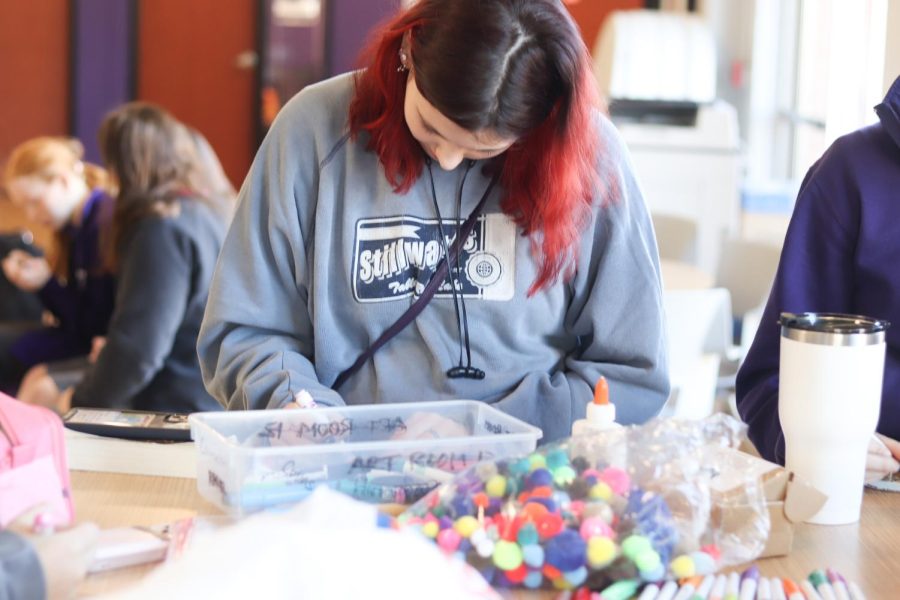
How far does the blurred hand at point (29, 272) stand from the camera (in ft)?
12.2

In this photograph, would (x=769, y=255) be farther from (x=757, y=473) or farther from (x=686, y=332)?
(x=757, y=473)

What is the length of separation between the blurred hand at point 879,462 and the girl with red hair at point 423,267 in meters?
0.30

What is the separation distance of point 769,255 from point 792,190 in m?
1.48

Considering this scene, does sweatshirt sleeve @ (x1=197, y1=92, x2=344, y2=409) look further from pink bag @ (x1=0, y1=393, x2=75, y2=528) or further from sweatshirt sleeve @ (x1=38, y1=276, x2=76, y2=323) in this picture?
sweatshirt sleeve @ (x1=38, y1=276, x2=76, y2=323)

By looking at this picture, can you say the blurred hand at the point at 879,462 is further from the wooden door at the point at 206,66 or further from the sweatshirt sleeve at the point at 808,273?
the wooden door at the point at 206,66

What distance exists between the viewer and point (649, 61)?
16.1 ft

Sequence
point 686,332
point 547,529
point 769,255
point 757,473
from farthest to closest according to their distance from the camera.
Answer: point 769,255 < point 686,332 < point 757,473 < point 547,529

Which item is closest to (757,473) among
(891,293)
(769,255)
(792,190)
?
(891,293)

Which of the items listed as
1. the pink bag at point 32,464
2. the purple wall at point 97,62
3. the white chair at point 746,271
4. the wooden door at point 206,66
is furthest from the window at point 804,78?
the purple wall at point 97,62

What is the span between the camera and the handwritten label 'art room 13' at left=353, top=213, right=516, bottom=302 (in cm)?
152

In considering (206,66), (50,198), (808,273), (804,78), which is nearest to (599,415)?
(808,273)

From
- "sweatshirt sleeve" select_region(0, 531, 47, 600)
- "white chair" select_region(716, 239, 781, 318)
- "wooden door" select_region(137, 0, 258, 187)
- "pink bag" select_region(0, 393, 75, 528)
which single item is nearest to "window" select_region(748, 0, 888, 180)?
"white chair" select_region(716, 239, 781, 318)

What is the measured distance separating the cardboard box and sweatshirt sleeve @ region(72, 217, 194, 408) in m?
2.25

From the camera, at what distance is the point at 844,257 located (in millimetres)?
1555
